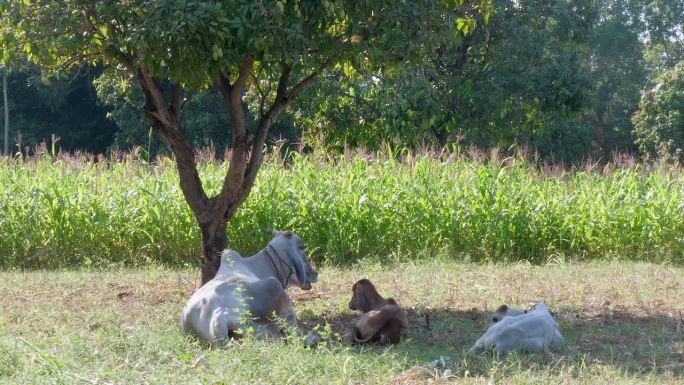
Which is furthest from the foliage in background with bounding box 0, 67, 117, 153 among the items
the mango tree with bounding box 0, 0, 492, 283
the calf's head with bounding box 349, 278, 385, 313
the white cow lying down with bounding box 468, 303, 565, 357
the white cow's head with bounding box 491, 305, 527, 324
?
the white cow lying down with bounding box 468, 303, 565, 357

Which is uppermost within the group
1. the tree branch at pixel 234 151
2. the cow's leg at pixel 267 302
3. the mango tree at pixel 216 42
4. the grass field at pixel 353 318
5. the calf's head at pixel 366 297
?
the mango tree at pixel 216 42

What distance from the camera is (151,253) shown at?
40.6ft

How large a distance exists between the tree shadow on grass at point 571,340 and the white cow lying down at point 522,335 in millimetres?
77

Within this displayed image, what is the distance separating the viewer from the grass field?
5828 mm

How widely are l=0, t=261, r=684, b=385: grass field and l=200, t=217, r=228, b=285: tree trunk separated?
51 centimetres

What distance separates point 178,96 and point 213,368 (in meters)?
3.68

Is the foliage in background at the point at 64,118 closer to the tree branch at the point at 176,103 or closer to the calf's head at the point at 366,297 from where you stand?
the tree branch at the point at 176,103

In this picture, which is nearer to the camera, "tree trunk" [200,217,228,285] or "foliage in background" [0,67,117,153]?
"tree trunk" [200,217,228,285]

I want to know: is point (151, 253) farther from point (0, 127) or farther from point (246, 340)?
point (0, 127)

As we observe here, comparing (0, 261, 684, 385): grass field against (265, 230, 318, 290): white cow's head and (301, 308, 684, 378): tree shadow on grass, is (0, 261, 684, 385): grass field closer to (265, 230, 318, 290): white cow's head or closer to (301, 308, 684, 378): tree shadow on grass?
(301, 308, 684, 378): tree shadow on grass

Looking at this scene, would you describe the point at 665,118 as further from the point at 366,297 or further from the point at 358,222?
the point at 366,297

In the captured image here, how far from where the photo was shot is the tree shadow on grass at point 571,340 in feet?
20.7

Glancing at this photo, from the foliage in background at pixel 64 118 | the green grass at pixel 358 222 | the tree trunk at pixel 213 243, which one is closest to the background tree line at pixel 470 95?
the green grass at pixel 358 222

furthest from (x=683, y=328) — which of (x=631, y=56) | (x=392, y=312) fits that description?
(x=631, y=56)
